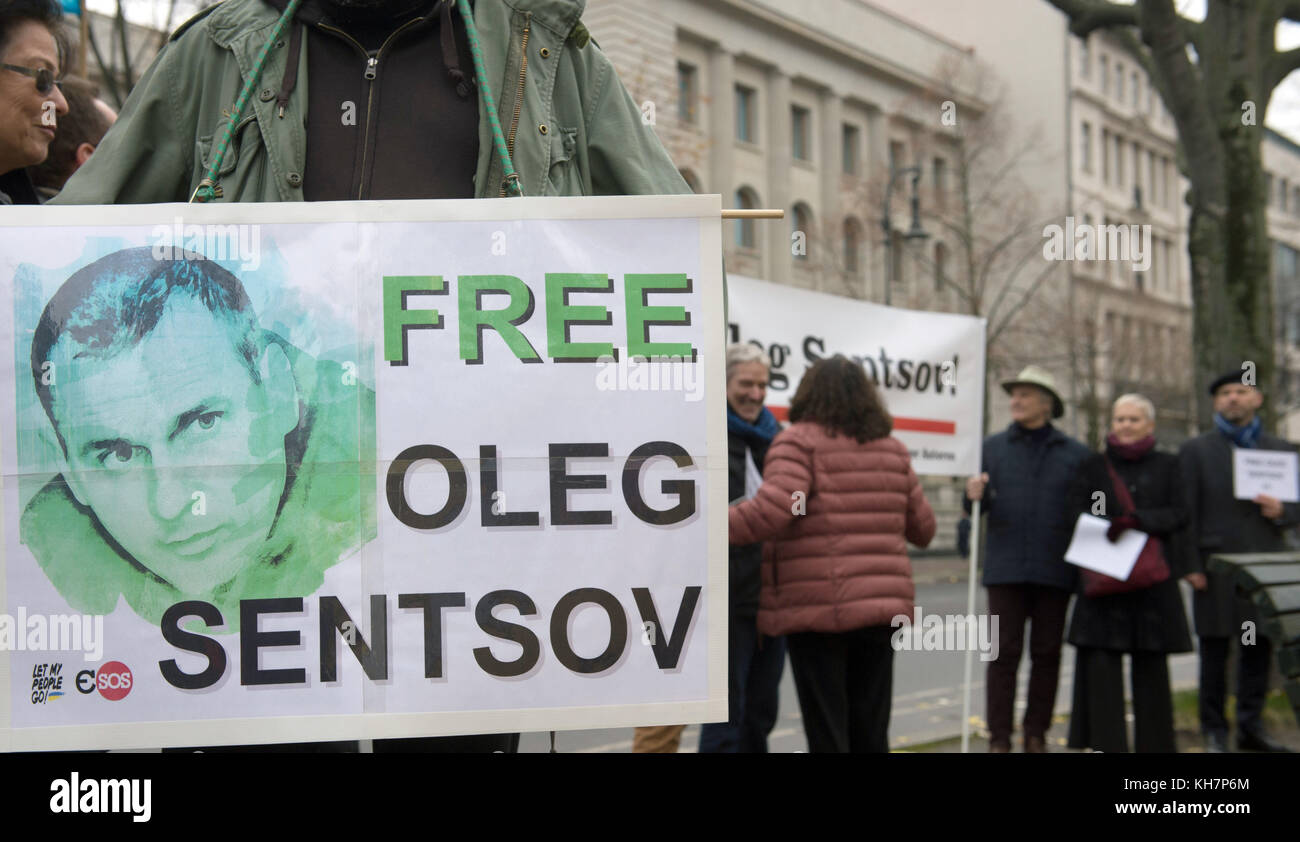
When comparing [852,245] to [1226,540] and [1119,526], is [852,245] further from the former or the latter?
[1119,526]

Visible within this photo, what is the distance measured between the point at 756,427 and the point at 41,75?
356 centimetres

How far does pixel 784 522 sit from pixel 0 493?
11.4 ft

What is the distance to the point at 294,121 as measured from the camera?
2402mm

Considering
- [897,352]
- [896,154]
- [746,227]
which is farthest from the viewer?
[896,154]

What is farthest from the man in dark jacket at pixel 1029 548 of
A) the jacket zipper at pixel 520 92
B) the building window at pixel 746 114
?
the building window at pixel 746 114

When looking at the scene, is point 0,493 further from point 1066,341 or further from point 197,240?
point 1066,341

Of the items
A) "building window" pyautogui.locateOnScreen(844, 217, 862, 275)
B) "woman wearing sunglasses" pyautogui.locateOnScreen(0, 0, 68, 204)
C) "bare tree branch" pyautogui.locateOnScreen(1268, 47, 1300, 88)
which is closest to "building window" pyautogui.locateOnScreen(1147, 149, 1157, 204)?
"building window" pyautogui.locateOnScreen(844, 217, 862, 275)

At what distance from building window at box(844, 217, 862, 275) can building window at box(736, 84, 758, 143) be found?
3.79 m

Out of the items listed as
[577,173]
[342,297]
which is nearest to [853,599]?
[577,173]

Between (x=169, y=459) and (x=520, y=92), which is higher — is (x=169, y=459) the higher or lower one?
the lower one

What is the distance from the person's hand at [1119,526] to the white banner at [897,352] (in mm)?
895

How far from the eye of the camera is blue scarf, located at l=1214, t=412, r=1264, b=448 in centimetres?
819

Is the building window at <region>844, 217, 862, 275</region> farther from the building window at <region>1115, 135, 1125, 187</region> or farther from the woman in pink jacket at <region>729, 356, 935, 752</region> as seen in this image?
the woman in pink jacket at <region>729, 356, 935, 752</region>

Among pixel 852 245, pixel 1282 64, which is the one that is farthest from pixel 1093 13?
pixel 852 245
